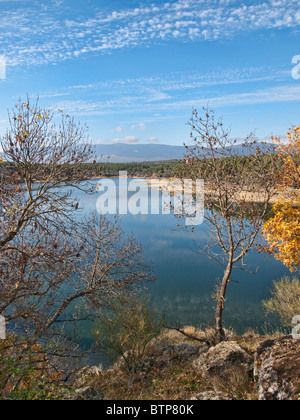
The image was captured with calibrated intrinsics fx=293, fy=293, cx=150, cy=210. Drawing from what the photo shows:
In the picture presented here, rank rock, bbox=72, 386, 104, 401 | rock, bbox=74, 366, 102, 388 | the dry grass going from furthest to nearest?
rock, bbox=74, 366, 102, 388
rock, bbox=72, 386, 104, 401
the dry grass

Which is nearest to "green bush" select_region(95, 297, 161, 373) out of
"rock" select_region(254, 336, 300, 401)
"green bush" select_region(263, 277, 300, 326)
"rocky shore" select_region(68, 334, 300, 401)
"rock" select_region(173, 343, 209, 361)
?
"rocky shore" select_region(68, 334, 300, 401)

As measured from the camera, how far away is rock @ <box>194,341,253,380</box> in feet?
23.5

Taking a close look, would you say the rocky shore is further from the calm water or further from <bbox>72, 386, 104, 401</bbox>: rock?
the calm water

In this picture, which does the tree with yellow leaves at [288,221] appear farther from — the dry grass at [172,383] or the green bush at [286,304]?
the green bush at [286,304]

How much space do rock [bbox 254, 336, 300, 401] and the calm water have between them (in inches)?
255

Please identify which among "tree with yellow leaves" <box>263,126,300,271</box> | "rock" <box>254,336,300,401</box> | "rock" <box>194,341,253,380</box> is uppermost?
"tree with yellow leaves" <box>263,126,300,271</box>

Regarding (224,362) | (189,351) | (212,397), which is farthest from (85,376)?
(212,397)

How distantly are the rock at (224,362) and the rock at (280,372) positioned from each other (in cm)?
101

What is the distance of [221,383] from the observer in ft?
22.3

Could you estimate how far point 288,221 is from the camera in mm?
8258

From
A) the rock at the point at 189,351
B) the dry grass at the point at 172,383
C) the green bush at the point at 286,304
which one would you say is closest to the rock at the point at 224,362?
the dry grass at the point at 172,383

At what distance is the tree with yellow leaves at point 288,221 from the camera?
7465 mm
